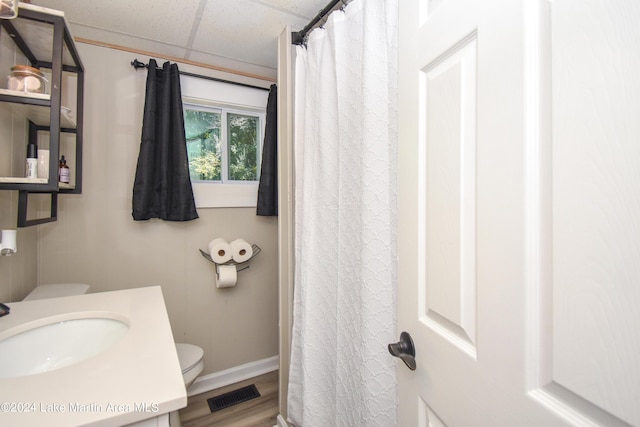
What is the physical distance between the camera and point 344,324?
3.66 feet

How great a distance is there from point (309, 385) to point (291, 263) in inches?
23.3

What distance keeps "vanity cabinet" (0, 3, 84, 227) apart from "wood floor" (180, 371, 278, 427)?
4.54 ft

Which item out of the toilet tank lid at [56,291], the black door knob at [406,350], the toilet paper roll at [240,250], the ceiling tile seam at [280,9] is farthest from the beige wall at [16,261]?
the black door knob at [406,350]

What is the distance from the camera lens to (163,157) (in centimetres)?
177

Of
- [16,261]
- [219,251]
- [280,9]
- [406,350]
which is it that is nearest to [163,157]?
[219,251]

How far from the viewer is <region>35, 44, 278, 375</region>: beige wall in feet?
5.49

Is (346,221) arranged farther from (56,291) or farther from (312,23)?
(56,291)

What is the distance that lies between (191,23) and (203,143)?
0.75 meters

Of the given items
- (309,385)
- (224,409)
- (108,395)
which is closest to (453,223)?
(108,395)

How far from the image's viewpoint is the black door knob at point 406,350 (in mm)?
701

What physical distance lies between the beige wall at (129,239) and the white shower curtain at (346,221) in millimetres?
823

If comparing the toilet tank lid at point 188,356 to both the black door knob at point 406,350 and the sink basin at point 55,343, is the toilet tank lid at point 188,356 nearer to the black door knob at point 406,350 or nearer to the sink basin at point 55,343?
the sink basin at point 55,343

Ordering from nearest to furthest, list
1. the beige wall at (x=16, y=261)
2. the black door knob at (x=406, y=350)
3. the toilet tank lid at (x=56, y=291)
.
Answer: the black door knob at (x=406, y=350), the beige wall at (x=16, y=261), the toilet tank lid at (x=56, y=291)

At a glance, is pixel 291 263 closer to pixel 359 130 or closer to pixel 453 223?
pixel 359 130
